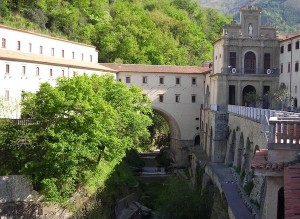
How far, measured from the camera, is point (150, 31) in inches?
3445

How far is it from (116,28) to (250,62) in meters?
37.9

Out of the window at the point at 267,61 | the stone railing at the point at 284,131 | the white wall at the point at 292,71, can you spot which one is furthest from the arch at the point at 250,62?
the stone railing at the point at 284,131

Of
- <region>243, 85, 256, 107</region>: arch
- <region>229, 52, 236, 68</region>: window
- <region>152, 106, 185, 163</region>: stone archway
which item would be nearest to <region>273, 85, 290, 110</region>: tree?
<region>243, 85, 256, 107</region>: arch

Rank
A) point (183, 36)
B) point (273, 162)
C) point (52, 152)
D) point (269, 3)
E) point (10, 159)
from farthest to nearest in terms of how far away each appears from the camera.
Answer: point (269, 3)
point (183, 36)
point (10, 159)
point (52, 152)
point (273, 162)

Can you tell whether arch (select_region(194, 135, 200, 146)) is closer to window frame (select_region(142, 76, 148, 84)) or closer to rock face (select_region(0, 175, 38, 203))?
window frame (select_region(142, 76, 148, 84))

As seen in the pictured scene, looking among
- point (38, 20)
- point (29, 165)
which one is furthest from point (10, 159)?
point (38, 20)

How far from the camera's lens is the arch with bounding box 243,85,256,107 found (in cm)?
4756

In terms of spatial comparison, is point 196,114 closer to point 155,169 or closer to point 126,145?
point 155,169

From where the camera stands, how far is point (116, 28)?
81938 millimetres

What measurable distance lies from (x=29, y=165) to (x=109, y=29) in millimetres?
54726

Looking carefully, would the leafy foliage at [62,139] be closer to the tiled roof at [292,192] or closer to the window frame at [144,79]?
the tiled roof at [292,192]

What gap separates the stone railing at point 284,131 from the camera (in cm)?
1205

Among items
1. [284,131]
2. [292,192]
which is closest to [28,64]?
[284,131]

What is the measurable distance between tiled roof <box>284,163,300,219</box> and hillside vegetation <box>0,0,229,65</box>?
62972mm
